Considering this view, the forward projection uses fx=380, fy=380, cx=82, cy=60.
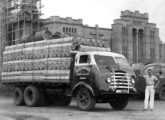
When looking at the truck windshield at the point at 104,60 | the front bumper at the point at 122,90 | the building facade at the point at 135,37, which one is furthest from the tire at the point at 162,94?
the building facade at the point at 135,37

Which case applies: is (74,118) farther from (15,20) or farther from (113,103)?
(15,20)

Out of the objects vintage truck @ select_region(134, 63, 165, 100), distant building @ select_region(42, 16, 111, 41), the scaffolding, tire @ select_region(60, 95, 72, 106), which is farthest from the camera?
distant building @ select_region(42, 16, 111, 41)

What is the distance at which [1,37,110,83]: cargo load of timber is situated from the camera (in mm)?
17891

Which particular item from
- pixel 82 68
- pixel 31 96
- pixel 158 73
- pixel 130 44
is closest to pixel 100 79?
pixel 82 68

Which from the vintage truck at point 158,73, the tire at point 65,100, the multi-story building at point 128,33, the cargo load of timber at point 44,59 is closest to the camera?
the cargo load of timber at point 44,59

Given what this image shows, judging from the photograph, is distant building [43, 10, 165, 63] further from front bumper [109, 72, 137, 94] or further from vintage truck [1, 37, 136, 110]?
front bumper [109, 72, 137, 94]

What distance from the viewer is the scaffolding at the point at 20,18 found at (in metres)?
46.2

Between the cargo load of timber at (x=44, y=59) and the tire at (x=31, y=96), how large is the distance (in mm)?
491

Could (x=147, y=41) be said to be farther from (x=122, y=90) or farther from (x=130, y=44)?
(x=122, y=90)

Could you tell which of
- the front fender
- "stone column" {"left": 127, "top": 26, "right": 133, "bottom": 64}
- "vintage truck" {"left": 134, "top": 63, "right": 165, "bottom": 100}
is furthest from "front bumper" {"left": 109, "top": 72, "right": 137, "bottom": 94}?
"stone column" {"left": 127, "top": 26, "right": 133, "bottom": 64}

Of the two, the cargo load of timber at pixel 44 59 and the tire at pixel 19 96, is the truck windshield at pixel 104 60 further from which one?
the tire at pixel 19 96

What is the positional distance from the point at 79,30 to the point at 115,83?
1538 inches

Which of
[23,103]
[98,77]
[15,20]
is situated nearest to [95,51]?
[98,77]

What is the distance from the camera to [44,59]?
62.9 feet
